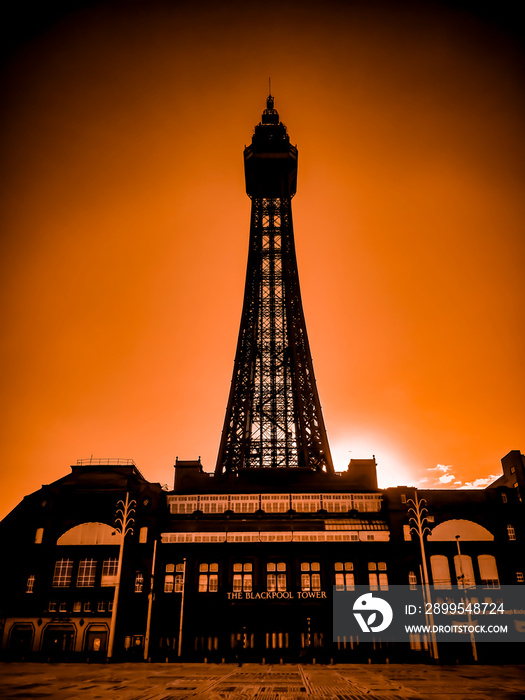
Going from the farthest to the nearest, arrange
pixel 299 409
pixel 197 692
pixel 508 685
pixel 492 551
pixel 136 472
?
pixel 299 409, pixel 136 472, pixel 492 551, pixel 508 685, pixel 197 692

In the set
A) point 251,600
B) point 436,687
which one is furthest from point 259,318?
point 436,687

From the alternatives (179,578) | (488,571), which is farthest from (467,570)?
(179,578)

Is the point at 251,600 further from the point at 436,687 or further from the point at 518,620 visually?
the point at 436,687

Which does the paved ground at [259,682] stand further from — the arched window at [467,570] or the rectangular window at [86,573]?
the arched window at [467,570]

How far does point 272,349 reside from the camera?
67938 millimetres

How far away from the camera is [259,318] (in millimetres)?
71625

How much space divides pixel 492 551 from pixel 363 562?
35.7 ft

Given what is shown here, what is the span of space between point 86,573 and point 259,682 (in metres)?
26.4

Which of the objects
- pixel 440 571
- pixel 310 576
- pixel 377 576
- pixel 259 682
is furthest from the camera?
pixel 440 571

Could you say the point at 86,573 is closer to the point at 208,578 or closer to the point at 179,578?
the point at 179,578

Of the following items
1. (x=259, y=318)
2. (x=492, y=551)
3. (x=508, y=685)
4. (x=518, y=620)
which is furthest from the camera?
(x=259, y=318)

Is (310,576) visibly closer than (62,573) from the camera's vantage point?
Yes

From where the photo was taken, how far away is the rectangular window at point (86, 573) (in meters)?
43.8

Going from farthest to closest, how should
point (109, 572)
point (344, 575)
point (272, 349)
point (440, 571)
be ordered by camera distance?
point (272, 349) → point (109, 572) → point (440, 571) → point (344, 575)
